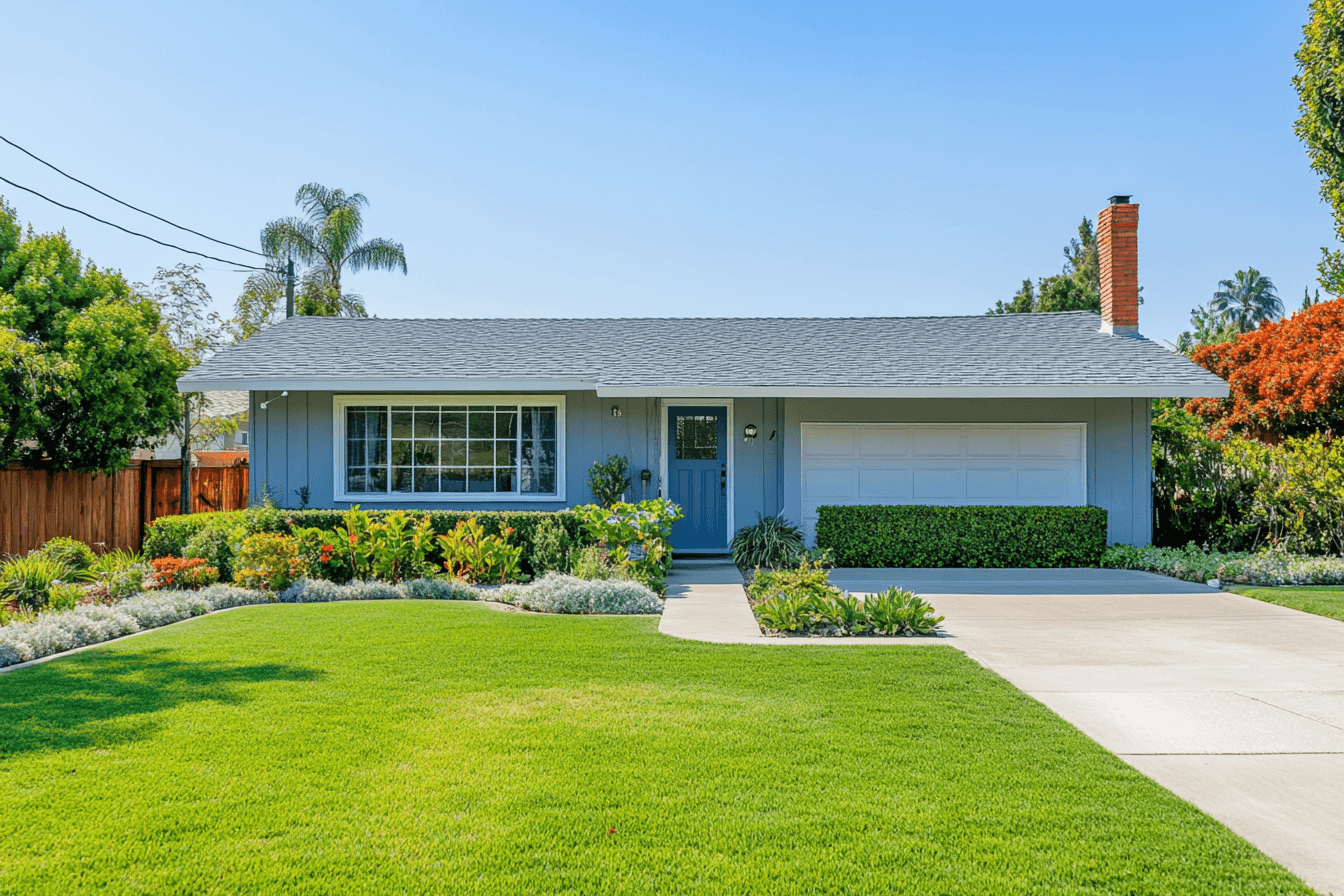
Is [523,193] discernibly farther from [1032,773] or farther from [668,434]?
[1032,773]

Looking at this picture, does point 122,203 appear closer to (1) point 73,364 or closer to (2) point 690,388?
(1) point 73,364

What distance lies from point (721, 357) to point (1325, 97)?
899cm

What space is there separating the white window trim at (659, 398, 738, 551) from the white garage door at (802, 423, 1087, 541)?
107cm

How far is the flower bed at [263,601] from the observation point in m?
6.76

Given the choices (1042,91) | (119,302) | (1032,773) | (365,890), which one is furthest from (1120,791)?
(119,302)

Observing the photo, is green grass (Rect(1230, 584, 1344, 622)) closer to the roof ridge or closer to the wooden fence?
the roof ridge

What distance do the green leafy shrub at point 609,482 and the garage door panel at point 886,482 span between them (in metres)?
3.60

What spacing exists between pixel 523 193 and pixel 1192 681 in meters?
15.5

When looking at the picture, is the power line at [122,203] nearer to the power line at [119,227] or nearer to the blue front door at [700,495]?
the power line at [119,227]

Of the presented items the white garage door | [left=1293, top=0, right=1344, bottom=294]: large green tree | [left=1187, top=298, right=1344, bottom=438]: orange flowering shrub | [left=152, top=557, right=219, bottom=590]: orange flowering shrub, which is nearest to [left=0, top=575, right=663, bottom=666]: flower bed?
[left=152, top=557, right=219, bottom=590]: orange flowering shrub

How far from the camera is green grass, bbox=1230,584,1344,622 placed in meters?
8.42

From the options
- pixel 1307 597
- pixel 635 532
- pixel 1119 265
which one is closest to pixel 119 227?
pixel 635 532

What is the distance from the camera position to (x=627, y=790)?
3713mm

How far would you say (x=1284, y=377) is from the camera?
551 inches
